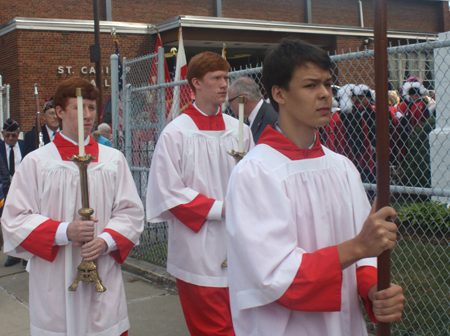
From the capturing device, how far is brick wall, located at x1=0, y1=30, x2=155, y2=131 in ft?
57.5

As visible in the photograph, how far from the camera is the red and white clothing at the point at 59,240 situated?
279cm

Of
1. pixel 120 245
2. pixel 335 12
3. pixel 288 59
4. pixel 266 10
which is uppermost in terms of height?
pixel 335 12

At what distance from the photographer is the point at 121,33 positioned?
19.0 m

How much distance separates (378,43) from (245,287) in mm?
880

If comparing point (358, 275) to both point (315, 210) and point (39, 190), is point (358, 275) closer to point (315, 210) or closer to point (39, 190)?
point (315, 210)

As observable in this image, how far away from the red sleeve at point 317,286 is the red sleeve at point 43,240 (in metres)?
1.57

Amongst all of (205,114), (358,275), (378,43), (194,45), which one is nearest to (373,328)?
(205,114)

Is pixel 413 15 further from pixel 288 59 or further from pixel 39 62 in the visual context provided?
pixel 288 59

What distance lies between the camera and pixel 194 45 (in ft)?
64.7

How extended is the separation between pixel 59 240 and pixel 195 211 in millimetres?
920

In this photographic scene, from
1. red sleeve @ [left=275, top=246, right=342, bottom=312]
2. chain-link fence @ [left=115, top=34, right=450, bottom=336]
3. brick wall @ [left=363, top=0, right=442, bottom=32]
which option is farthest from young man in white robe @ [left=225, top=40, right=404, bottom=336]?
brick wall @ [left=363, top=0, right=442, bottom=32]

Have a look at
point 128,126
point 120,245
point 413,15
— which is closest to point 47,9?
point 128,126

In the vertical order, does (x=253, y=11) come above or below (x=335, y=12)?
below

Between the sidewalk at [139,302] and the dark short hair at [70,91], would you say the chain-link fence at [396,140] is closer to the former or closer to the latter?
the sidewalk at [139,302]
